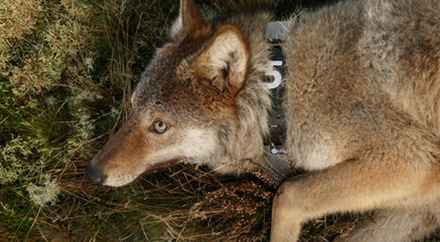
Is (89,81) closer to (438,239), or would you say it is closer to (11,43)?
(11,43)

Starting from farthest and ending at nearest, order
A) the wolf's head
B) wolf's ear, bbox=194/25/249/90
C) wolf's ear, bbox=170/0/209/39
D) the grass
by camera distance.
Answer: the grass < wolf's ear, bbox=170/0/209/39 < the wolf's head < wolf's ear, bbox=194/25/249/90

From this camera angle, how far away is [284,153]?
315 centimetres

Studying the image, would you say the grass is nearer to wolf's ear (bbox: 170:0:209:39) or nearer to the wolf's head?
the wolf's head

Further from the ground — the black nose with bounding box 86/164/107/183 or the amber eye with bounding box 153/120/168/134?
the amber eye with bounding box 153/120/168/134

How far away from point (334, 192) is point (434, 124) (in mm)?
873

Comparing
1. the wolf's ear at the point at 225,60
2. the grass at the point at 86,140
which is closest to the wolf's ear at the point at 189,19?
the wolf's ear at the point at 225,60

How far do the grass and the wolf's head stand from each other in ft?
2.16

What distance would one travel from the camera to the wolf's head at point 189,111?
A: 284 centimetres

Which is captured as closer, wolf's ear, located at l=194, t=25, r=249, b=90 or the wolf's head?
wolf's ear, located at l=194, t=25, r=249, b=90

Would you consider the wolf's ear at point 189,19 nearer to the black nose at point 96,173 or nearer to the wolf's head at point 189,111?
the wolf's head at point 189,111

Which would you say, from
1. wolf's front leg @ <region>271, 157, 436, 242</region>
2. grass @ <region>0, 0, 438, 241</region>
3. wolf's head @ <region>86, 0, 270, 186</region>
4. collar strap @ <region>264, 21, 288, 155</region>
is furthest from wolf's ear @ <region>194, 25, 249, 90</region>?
grass @ <region>0, 0, 438, 241</region>

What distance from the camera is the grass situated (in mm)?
3617

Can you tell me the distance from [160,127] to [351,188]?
1.57 m

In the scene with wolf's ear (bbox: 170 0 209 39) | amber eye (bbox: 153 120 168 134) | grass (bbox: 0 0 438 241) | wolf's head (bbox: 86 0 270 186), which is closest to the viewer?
wolf's head (bbox: 86 0 270 186)
